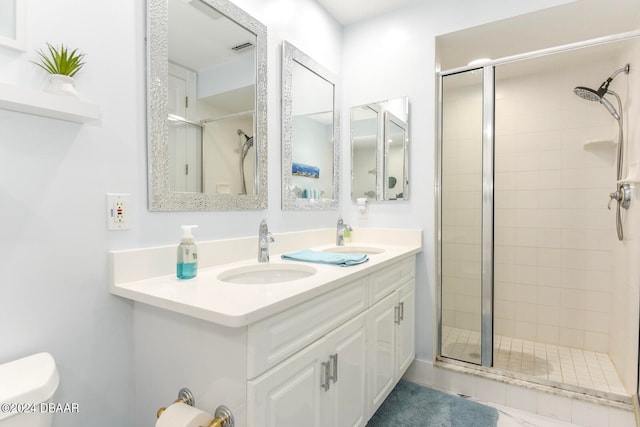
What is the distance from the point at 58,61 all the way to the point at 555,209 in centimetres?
297

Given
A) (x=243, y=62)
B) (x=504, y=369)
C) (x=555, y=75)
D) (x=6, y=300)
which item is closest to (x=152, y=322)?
(x=6, y=300)

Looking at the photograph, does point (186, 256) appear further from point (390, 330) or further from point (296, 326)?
point (390, 330)

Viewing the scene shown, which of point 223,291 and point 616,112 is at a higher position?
point 616,112

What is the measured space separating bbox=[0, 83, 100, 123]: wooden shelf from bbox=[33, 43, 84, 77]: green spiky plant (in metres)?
0.10

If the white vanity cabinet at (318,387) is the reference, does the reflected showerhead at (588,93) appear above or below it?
above

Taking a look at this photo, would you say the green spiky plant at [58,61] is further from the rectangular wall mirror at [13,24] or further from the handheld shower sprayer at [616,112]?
the handheld shower sprayer at [616,112]

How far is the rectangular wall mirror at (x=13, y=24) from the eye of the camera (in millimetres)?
858

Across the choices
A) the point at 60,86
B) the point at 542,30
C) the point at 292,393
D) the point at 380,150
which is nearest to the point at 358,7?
the point at 380,150

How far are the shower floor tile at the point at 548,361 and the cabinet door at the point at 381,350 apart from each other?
63 centimetres

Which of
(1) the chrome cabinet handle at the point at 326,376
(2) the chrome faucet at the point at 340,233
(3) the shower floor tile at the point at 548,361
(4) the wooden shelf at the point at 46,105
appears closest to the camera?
(4) the wooden shelf at the point at 46,105

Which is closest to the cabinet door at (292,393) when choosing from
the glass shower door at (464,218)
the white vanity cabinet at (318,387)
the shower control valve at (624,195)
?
the white vanity cabinet at (318,387)

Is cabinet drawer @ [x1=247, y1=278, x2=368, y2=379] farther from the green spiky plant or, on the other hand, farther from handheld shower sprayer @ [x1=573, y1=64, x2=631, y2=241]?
handheld shower sprayer @ [x1=573, y1=64, x2=631, y2=241]

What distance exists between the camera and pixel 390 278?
1693 millimetres

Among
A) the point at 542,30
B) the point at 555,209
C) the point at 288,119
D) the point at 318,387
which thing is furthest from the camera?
the point at 555,209
